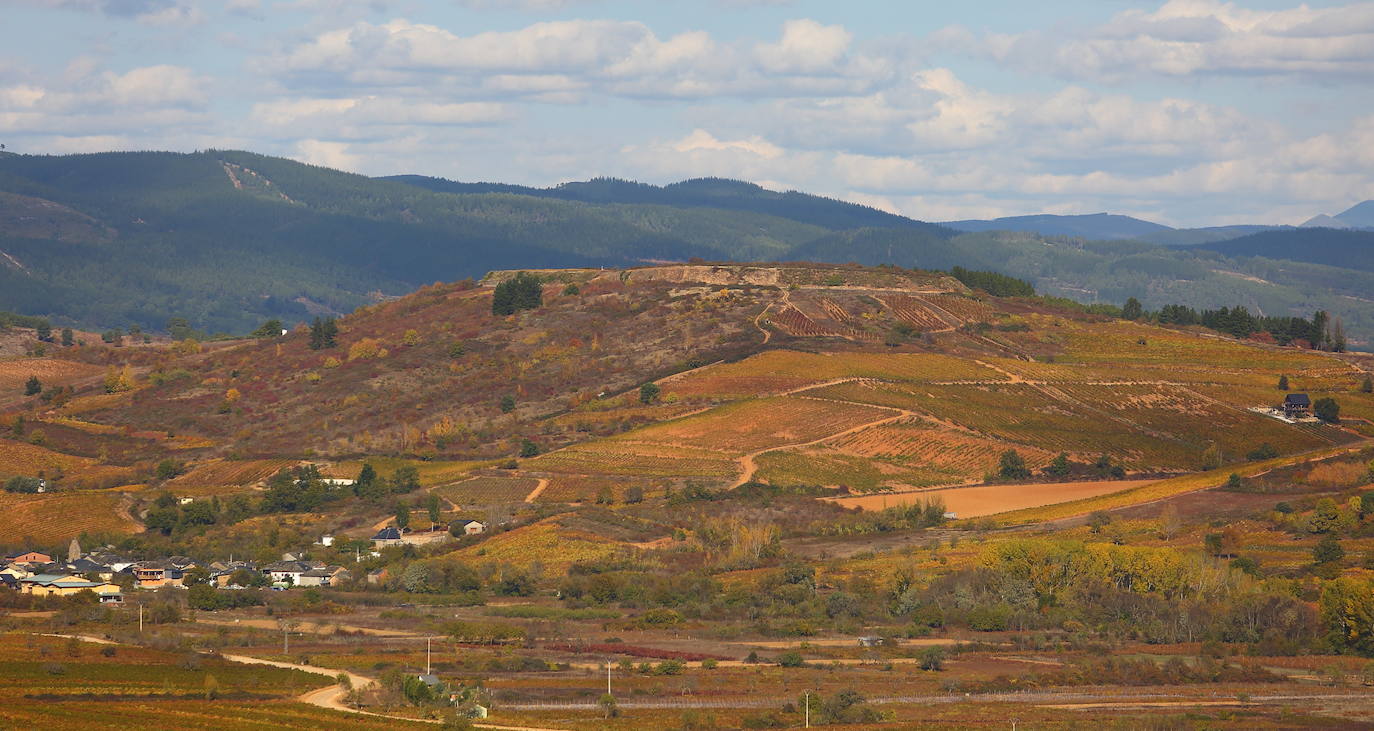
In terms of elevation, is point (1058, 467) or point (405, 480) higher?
point (1058, 467)

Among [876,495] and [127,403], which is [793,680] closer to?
[876,495]

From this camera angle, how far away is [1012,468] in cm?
14638

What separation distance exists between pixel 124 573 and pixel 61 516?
980 inches

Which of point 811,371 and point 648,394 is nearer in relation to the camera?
point 648,394

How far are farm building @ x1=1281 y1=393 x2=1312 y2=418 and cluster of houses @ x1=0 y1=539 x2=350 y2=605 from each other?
88.2 m

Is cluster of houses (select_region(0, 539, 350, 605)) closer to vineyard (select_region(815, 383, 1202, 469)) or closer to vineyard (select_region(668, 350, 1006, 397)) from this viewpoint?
vineyard (select_region(668, 350, 1006, 397))

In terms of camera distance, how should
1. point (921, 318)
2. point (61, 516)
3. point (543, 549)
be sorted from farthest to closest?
point (921, 318)
point (61, 516)
point (543, 549)

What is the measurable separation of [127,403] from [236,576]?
84320mm

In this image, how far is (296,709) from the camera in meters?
74.5

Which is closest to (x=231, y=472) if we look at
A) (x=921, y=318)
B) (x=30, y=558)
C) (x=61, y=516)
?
(x=61, y=516)

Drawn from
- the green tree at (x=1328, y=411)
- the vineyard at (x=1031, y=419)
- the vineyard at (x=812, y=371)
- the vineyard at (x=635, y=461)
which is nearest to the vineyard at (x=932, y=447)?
the vineyard at (x=1031, y=419)

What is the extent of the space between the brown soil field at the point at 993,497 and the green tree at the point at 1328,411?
24.2 metres

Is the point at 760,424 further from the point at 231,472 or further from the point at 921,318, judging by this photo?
the point at 231,472

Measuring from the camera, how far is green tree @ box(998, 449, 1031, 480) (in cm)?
14612
